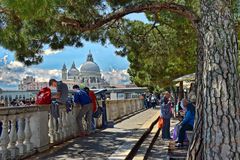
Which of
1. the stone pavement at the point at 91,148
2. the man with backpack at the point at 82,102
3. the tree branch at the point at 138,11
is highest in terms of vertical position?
the tree branch at the point at 138,11

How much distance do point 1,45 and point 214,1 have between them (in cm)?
661

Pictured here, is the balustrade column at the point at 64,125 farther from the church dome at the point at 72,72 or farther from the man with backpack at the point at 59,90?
the church dome at the point at 72,72

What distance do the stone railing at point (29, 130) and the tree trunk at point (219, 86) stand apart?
3.56 metres

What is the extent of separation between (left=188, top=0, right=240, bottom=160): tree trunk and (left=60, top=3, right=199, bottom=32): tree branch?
2.44ft

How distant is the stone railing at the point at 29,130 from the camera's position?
7.39m

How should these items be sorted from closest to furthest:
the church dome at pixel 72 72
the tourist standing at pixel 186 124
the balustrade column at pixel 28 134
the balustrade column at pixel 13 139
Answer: the balustrade column at pixel 13 139, the balustrade column at pixel 28 134, the tourist standing at pixel 186 124, the church dome at pixel 72 72

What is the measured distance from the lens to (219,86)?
536 cm

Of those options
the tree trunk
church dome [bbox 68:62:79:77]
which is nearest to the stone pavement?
the tree trunk

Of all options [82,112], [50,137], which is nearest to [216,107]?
[50,137]

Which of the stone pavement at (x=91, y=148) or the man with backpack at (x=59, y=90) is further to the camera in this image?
the man with backpack at (x=59, y=90)

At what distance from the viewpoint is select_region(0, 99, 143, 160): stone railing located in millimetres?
7387

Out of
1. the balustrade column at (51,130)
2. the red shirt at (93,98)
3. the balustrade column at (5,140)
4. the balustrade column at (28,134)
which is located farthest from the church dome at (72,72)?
the balustrade column at (5,140)

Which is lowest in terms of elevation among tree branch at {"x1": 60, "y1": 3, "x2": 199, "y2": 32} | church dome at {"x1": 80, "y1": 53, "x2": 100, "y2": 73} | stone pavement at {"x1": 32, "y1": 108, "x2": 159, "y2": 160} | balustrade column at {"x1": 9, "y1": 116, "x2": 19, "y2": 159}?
stone pavement at {"x1": 32, "y1": 108, "x2": 159, "y2": 160}

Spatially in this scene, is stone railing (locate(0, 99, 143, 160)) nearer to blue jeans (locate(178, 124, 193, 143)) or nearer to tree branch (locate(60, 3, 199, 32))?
tree branch (locate(60, 3, 199, 32))
